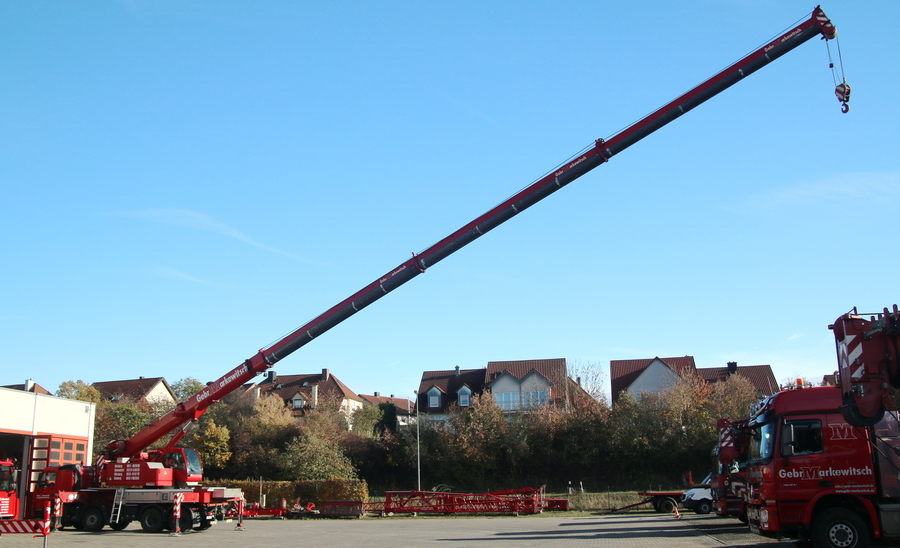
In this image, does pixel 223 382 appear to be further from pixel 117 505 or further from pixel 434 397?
pixel 434 397

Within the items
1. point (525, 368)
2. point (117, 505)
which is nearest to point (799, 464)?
point (117, 505)

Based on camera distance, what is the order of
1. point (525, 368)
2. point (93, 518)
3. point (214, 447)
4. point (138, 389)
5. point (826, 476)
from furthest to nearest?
point (138, 389), point (525, 368), point (214, 447), point (93, 518), point (826, 476)

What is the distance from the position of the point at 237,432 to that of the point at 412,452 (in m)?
13.8

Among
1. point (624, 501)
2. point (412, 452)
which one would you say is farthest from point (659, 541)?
point (412, 452)

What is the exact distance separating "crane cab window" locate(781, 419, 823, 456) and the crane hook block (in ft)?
24.9

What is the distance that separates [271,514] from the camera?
33.0m

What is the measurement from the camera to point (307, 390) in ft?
257

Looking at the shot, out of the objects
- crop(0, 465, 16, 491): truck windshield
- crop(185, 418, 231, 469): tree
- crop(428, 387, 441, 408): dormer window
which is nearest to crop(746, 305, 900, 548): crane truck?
crop(0, 465, 16, 491): truck windshield

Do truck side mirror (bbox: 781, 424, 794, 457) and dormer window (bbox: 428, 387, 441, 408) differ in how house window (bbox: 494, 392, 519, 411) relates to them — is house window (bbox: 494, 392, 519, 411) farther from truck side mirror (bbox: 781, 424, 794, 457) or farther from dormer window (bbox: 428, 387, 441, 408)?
truck side mirror (bbox: 781, 424, 794, 457)

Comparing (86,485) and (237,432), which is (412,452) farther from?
(86,485)

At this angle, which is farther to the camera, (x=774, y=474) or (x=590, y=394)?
(x=590, y=394)

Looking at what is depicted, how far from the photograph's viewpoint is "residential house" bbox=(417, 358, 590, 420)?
58250 mm

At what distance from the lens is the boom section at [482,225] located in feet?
58.8

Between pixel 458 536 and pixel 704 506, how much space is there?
1219 centimetres
